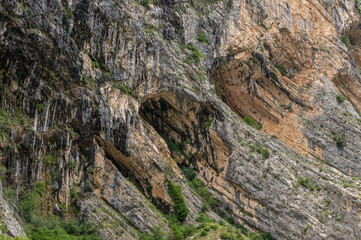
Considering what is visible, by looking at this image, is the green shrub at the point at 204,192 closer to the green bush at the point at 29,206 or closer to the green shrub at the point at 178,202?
the green shrub at the point at 178,202

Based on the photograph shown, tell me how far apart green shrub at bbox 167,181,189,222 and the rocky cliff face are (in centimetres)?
40

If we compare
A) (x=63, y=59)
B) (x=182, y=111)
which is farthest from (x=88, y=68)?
(x=182, y=111)

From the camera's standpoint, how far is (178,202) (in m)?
24.9

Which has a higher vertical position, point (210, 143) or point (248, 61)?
point (248, 61)

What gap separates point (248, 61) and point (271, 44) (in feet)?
13.1

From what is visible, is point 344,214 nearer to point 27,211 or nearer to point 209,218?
point 209,218

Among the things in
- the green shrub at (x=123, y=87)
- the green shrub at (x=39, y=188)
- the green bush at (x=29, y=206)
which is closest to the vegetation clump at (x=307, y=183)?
the green shrub at (x=123, y=87)

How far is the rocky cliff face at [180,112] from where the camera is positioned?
1969 centimetres

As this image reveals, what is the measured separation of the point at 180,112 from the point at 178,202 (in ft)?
25.9

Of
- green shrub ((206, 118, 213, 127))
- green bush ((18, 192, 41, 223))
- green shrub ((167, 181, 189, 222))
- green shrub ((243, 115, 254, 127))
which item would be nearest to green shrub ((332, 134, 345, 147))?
green shrub ((243, 115, 254, 127))

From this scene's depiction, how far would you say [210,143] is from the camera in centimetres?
3078

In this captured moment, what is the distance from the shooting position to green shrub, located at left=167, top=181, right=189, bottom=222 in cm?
2458

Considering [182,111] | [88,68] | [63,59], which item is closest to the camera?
[63,59]

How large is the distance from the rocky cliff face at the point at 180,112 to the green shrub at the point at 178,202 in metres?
0.40
